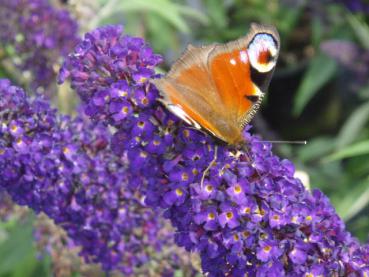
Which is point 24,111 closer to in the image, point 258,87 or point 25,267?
point 258,87

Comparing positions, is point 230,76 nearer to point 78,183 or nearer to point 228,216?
point 228,216

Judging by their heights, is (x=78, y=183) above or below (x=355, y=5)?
below

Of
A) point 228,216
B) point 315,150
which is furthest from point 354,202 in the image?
point 228,216

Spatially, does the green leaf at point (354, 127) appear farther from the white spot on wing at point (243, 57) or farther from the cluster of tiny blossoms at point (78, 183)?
the white spot on wing at point (243, 57)

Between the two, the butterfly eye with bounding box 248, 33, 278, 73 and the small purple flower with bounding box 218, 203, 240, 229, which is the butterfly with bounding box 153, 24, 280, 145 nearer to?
the butterfly eye with bounding box 248, 33, 278, 73

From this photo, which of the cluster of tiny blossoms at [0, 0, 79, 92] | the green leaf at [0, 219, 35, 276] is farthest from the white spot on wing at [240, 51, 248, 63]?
the green leaf at [0, 219, 35, 276]

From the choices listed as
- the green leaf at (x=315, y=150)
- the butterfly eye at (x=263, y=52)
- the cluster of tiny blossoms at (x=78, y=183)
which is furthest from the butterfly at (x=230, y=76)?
the green leaf at (x=315, y=150)
